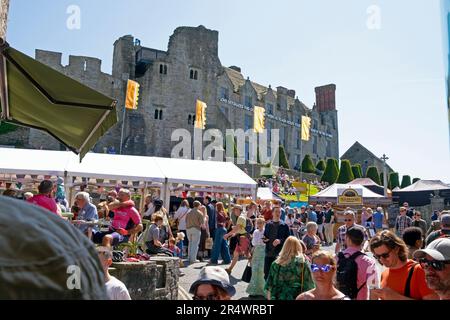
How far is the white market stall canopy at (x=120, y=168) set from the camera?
12.5 m

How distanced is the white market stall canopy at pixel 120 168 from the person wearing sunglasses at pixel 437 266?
11002 mm

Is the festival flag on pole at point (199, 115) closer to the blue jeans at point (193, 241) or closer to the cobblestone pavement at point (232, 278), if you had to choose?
the blue jeans at point (193, 241)

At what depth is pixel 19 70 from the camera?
4293 millimetres

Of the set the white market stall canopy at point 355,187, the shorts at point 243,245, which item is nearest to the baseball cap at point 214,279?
the shorts at point 243,245

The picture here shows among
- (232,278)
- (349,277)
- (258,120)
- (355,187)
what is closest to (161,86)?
(258,120)

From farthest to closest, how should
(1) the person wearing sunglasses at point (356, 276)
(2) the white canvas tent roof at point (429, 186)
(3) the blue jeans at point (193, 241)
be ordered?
(2) the white canvas tent roof at point (429, 186), (3) the blue jeans at point (193, 241), (1) the person wearing sunglasses at point (356, 276)

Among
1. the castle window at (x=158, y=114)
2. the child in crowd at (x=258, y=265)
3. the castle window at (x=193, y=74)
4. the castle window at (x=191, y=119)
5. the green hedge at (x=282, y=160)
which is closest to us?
the child in crowd at (x=258, y=265)

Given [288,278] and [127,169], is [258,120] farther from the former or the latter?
[288,278]

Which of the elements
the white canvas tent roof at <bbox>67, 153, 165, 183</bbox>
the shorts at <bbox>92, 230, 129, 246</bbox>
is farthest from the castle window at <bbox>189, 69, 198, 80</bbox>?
the shorts at <bbox>92, 230, 129, 246</bbox>

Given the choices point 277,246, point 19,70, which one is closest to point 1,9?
point 19,70

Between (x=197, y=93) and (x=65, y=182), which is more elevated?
(x=197, y=93)

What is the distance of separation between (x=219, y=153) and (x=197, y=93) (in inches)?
291
